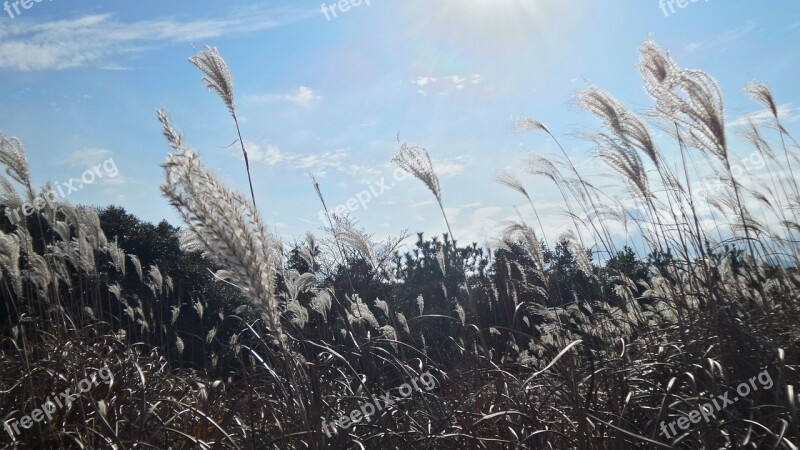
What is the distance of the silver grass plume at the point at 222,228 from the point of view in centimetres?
174

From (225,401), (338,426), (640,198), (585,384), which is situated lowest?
(585,384)

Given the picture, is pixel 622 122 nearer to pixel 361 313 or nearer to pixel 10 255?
pixel 361 313

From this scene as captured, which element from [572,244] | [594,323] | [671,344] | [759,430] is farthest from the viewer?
[572,244]

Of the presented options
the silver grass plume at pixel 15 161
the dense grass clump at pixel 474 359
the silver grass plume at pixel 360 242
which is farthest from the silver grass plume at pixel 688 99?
the silver grass plume at pixel 15 161

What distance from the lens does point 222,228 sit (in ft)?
5.72

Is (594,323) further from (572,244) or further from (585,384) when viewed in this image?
(585,384)

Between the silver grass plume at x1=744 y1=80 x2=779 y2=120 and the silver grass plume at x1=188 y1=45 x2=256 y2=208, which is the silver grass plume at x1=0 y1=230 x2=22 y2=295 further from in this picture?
the silver grass plume at x1=744 y1=80 x2=779 y2=120

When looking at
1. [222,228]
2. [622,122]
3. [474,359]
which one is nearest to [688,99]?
[622,122]

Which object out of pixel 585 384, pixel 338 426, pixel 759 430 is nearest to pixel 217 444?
pixel 338 426

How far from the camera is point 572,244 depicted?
5082 mm

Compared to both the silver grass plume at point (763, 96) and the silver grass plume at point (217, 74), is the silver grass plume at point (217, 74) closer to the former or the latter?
the silver grass plume at point (217, 74)

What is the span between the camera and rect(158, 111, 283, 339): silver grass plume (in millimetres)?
1742


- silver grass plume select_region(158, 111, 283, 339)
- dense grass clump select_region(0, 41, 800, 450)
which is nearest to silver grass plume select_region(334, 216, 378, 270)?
dense grass clump select_region(0, 41, 800, 450)

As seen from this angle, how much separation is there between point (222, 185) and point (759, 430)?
2165mm
